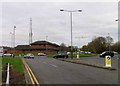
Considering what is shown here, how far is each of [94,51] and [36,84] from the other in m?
131

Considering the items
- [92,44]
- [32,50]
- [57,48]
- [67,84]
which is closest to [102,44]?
[92,44]

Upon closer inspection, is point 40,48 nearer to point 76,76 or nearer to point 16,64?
point 16,64

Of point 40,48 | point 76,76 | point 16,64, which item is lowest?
point 76,76

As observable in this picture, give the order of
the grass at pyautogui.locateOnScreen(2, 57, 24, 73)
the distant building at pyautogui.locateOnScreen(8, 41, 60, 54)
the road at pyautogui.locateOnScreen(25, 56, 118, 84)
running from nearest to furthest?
the road at pyautogui.locateOnScreen(25, 56, 118, 84)
the grass at pyautogui.locateOnScreen(2, 57, 24, 73)
the distant building at pyautogui.locateOnScreen(8, 41, 60, 54)

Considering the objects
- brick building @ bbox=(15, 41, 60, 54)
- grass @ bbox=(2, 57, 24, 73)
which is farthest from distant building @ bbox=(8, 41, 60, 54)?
grass @ bbox=(2, 57, 24, 73)

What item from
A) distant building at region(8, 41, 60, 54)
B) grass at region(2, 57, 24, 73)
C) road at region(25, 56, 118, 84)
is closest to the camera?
road at region(25, 56, 118, 84)

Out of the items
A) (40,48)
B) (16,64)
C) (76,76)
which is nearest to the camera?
(76,76)

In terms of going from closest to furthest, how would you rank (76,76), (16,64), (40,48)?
(76,76) → (16,64) → (40,48)

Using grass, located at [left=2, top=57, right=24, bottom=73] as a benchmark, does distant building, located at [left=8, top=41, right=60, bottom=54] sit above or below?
above

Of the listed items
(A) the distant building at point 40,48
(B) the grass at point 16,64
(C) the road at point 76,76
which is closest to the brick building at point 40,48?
(A) the distant building at point 40,48

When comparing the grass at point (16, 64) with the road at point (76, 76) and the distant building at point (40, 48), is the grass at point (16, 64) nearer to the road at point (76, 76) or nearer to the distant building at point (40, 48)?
the road at point (76, 76)

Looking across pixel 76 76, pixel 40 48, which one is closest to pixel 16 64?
pixel 76 76

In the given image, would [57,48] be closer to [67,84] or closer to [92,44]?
[92,44]

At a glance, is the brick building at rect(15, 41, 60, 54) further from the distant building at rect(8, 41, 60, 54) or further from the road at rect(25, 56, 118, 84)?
the road at rect(25, 56, 118, 84)
